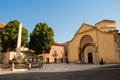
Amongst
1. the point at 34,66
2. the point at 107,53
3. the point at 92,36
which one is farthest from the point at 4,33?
the point at 107,53

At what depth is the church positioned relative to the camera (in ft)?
89.2

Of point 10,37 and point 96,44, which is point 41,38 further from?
point 96,44

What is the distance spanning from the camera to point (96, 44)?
30.5 meters

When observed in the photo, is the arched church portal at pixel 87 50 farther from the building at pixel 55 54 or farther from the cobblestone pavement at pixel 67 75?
the cobblestone pavement at pixel 67 75

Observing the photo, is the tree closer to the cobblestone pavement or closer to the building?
the building

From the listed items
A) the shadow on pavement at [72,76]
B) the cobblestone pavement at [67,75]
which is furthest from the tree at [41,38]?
the shadow on pavement at [72,76]

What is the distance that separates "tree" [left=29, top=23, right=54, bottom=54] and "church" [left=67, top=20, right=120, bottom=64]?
5872 mm

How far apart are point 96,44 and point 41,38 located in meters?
15.3

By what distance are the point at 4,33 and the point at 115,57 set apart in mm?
25567

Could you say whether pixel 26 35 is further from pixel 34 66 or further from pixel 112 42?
pixel 112 42

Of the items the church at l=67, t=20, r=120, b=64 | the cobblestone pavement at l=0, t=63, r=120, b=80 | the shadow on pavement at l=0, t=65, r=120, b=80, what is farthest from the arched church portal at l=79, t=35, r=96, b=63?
the shadow on pavement at l=0, t=65, r=120, b=80

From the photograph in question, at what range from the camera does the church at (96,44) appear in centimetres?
2720

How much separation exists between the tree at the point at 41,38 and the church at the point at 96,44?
587 centimetres

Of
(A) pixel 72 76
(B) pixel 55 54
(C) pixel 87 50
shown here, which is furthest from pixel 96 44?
(B) pixel 55 54
